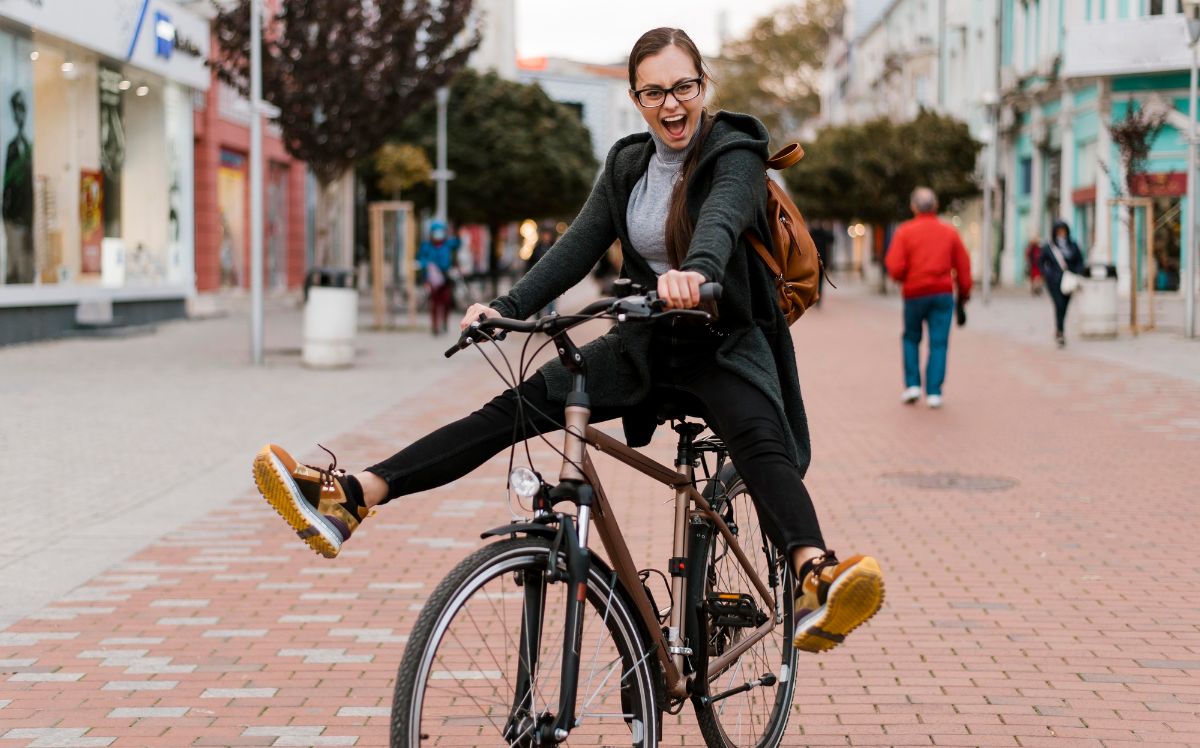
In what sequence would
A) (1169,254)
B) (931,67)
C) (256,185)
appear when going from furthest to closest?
(931,67) → (1169,254) → (256,185)

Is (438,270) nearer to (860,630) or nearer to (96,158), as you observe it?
(96,158)

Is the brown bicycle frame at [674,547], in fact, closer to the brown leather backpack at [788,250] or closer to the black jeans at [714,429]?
the black jeans at [714,429]

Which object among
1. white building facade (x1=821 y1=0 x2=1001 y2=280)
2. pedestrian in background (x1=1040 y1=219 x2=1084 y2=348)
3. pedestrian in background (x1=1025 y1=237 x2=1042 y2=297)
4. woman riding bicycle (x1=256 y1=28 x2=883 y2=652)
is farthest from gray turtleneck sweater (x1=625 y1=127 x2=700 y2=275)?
pedestrian in background (x1=1025 y1=237 x2=1042 y2=297)

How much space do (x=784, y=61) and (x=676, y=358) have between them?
284 feet

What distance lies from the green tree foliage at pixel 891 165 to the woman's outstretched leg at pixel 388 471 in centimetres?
4076

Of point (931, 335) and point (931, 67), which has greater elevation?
point (931, 67)

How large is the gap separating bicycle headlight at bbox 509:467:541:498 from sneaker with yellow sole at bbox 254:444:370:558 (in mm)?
437

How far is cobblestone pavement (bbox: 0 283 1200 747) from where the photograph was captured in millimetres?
4531

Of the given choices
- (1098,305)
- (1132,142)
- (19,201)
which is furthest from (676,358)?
(1132,142)

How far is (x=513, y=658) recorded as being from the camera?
10.7 feet

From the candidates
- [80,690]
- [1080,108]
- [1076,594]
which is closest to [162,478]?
[80,690]

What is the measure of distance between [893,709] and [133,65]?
2299 centimetres

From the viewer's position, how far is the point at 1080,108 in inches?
1523

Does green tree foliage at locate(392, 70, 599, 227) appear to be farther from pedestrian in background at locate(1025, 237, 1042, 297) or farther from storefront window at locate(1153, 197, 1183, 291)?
storefront window at locate(1153, 197, 1183, 291)
